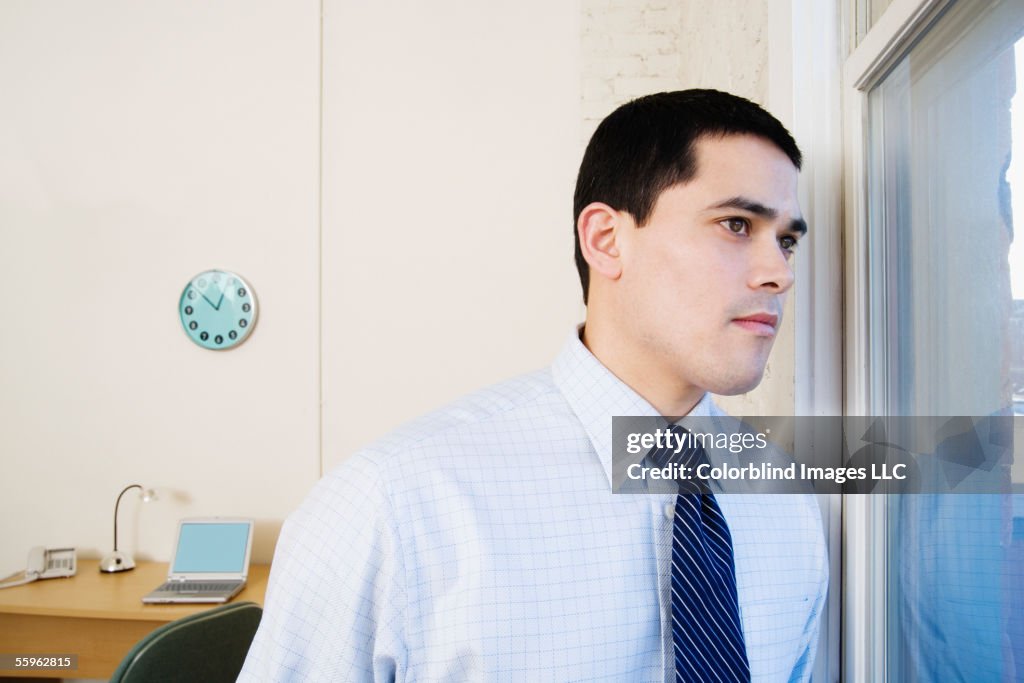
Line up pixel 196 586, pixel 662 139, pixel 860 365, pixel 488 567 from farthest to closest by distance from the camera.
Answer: pixel 196 586 → pixel 860 365 → pixel 662 139 → pixel 488 567

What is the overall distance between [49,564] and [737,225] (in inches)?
118

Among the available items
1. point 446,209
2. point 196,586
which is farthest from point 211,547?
point 446,209

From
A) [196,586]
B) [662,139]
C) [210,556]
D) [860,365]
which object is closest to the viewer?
[662,139]

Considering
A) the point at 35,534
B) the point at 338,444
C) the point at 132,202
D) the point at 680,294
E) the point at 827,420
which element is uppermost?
the point at 132,202

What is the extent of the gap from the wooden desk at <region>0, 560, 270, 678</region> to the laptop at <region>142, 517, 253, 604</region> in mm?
99

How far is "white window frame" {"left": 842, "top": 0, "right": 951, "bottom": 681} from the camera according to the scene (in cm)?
119

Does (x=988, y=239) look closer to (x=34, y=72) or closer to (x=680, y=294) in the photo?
(x=680, y=294)

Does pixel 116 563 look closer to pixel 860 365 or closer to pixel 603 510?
pixel 603 510

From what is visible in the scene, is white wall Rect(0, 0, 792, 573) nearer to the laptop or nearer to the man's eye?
the laptop

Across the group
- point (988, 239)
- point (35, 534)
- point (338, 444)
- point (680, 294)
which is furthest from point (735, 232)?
point (35, 534)

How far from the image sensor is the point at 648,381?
40.7 inches

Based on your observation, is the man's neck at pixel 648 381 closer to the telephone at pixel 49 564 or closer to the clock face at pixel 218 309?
the clock face at pixel 218 309

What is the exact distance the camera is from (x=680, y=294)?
97 cm

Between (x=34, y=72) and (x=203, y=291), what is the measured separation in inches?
48.3
